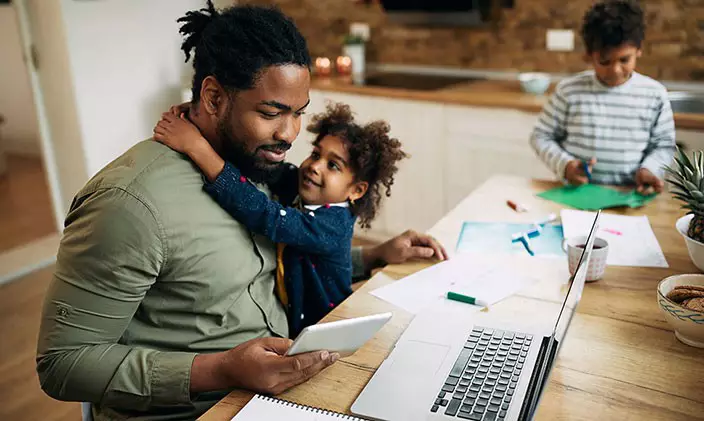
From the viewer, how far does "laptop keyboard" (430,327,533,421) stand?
102 centimetres

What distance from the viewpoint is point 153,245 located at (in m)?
1.17

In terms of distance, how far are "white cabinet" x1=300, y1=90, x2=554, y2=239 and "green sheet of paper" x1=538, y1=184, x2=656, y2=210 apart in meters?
0.97

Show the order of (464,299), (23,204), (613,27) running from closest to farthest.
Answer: (464,299) → (613,27) → (23,204)

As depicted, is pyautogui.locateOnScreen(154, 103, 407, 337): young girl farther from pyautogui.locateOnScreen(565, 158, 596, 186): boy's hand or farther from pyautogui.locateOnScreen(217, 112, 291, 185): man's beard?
pyautogui.locateOnScreen(565, 158, 596, 186): boy's hand

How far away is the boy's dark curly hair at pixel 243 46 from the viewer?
1237 mm

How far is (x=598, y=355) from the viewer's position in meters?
1.18

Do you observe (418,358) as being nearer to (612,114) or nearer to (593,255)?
(593,255)

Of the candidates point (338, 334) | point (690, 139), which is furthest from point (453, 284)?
→ point (690, 139)

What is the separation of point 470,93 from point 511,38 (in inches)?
20.9

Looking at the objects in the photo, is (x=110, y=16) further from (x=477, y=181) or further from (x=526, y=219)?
(x=526, y=219)

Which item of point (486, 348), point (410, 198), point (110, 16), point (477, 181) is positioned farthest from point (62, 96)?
point (486, 348)

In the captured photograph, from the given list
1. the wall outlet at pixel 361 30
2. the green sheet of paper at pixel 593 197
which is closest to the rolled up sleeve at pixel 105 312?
the green sheet of paper at pixel 593 197

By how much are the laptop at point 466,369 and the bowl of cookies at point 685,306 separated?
0.64 ft

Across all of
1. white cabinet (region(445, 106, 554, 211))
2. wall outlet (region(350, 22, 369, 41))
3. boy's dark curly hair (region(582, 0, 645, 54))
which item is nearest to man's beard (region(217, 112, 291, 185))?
boy's dark curly hair (region(582, 0, 645, 54))
